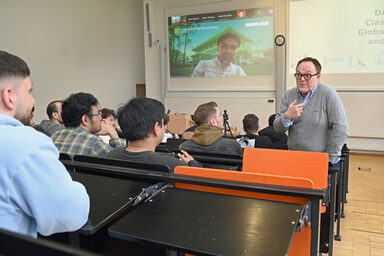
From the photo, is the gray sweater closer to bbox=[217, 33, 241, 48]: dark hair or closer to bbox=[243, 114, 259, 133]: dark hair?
bbox=[243, 114, 259, 133]: dark hair

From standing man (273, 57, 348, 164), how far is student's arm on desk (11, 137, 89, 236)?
178 centimetres

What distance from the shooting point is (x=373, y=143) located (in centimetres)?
540

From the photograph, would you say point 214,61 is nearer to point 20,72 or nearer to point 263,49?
point 263,49

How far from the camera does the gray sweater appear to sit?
232 centimetres

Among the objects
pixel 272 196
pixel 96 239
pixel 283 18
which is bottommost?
pixel 96 239

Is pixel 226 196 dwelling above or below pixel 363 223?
above

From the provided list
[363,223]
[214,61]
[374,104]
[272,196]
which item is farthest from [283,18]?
[272,196]

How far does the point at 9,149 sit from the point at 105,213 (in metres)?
0.38

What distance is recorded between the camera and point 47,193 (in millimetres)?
880

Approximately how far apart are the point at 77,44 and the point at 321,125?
5515 millimetres

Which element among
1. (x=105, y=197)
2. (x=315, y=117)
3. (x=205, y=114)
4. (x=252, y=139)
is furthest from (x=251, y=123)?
(x=105, y=197)

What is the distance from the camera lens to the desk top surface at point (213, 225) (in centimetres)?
88

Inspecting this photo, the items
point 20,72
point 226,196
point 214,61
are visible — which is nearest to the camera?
point 20,72

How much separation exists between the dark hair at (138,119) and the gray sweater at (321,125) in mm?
1174
